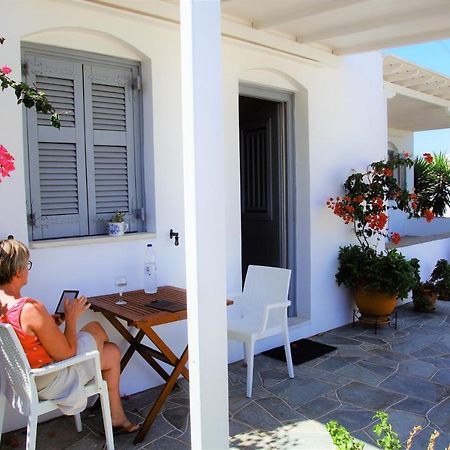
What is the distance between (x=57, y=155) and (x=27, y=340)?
1.43 metres

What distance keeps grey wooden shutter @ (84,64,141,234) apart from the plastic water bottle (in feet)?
0.96

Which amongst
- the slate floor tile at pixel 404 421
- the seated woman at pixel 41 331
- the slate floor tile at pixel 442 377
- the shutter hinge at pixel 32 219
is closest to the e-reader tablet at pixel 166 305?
the seated woman at pixel 41 331

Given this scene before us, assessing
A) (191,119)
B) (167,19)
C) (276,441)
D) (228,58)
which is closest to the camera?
(191,119)

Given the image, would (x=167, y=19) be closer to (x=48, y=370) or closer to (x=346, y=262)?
(x=48, y=370)

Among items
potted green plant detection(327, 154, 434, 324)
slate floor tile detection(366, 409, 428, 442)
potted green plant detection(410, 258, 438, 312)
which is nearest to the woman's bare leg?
slate floor tile detection(366, 409, 428, 442)

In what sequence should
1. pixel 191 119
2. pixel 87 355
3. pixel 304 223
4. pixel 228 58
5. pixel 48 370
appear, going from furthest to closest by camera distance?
pixel 304 223 → pixel 228 58 → pixel 87 355 → pixel 48 370 → pixel 191 119

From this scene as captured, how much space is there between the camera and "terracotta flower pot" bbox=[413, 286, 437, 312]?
5797 millimetres

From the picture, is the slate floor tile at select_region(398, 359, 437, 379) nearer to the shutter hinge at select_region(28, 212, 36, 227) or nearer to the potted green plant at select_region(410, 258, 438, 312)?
the potted green plant at select_region(410, 258, 438, 312)

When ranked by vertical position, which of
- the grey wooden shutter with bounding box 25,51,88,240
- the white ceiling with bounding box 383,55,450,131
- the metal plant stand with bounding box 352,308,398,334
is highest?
the white ceiling with bounding box 383,55,450,131

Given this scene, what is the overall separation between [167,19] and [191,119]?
2.40 meters

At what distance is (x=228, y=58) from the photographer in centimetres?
408

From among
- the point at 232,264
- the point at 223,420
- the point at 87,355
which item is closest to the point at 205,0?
the point at 223,420

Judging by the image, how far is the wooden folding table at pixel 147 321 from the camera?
277cm

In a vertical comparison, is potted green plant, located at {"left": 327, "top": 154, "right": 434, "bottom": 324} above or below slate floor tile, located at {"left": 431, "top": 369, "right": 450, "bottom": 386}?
above
